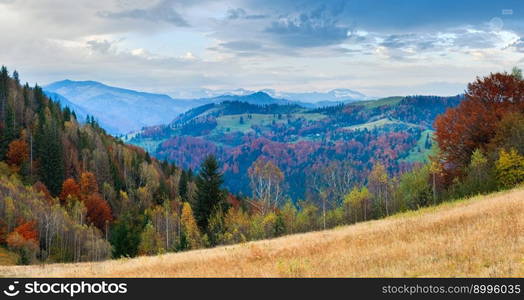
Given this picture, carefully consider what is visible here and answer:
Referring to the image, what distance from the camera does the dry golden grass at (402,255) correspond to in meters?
15.7

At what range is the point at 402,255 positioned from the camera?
18688 millimetres

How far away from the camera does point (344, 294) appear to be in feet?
44.3

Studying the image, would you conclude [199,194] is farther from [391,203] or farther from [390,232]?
[390,232]

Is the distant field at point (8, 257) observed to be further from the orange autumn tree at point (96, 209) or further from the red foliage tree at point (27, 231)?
the orange autumn tree at point (96, 209)

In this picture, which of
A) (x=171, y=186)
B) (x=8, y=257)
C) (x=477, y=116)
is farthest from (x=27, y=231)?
(x=477, y=116)

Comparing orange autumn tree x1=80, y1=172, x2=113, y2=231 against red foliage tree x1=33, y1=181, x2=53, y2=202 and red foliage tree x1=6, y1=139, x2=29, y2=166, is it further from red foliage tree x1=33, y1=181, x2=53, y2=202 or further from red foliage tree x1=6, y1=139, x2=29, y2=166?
red foliage tree x1=6, y1=139, x2=29, y2=166

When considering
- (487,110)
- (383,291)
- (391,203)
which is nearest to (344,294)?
(383,291)

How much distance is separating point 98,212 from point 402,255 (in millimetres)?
137724

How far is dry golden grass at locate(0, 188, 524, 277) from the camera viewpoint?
1572 cm

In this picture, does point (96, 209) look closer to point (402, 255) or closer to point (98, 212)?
point (98, 212)

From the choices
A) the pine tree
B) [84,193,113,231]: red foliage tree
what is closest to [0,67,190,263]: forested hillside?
[84,193,113,231]: red foliage tree

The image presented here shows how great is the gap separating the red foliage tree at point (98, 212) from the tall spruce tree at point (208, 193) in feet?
229

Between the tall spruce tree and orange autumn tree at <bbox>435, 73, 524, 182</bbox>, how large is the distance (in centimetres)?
3732

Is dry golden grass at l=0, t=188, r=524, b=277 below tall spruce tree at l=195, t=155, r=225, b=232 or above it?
above
